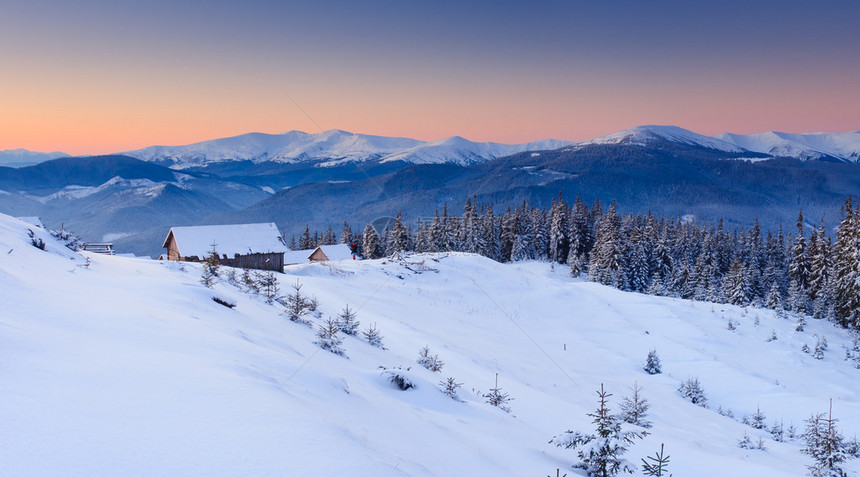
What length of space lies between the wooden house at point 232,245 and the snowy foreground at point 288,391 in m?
26.3

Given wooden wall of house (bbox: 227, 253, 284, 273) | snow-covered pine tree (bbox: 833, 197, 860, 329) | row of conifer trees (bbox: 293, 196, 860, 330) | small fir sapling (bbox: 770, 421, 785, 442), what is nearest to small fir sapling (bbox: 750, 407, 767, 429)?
small fir sapling (bbox: 770, 421, 785, 442)

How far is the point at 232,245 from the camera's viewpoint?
42875 millimetres

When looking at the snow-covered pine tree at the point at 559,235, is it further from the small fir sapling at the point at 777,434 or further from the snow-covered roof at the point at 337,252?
the small fir sapling at the point at 777,434

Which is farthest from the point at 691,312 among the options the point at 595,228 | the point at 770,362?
the point at 595,228

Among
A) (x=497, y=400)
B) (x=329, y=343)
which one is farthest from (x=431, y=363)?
(x=329, y=343)

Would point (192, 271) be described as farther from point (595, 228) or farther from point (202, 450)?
point (595, 228)

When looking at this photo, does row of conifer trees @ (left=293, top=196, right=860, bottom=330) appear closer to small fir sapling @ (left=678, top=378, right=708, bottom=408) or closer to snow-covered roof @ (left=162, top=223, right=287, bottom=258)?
snow-covered roof @ (left=162, top=223, right=287, bottom=258)

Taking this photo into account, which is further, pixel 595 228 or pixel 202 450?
pixel 595 228

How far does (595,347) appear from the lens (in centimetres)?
1995

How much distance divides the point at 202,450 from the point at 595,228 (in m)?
83.5

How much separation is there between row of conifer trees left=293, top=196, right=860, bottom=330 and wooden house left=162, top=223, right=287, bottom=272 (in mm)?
19791

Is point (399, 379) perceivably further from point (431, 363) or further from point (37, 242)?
point (37, 242)

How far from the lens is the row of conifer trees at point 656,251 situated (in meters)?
46.9

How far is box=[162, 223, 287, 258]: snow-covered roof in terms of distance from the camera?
41.8 meters
